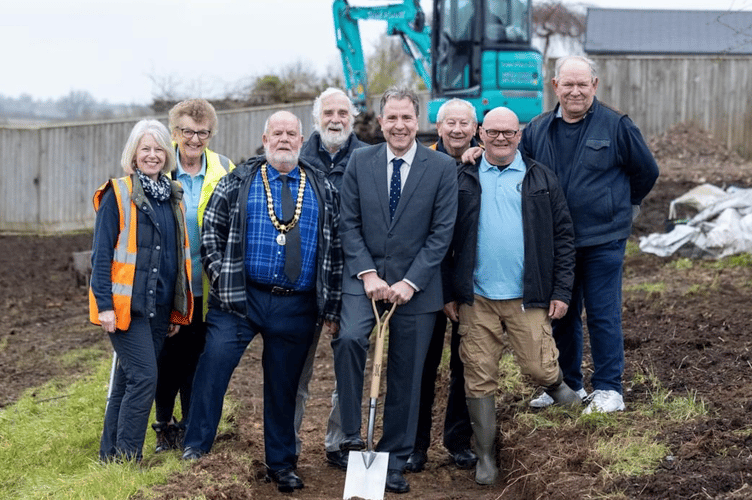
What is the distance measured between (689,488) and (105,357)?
610 centimetres

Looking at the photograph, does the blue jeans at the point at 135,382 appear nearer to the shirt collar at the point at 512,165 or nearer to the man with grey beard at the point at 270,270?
the man with grey beard at the point at 270,270

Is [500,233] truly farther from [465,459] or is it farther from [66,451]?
[66,451]

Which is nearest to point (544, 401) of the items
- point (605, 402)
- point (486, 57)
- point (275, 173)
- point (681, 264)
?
point (605, 402)

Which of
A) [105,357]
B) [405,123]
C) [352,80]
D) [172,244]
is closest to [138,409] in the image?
[172,244]

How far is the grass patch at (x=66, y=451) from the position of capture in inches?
197

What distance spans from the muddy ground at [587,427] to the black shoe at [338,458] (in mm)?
74

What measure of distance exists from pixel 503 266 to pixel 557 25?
38.9m

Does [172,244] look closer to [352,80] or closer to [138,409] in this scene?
[138,409]

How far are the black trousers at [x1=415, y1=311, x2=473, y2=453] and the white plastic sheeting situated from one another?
6.08 meters

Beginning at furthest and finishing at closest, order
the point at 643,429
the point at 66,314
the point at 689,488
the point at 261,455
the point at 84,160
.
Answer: the point at 84,160
the point at 66,314
the point at 261,455
the point at 643,429
the point at 689,488

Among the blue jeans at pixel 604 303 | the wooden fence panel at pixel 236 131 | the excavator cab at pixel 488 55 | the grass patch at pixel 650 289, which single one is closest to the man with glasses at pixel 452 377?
the blue jeans at pixel 604 303

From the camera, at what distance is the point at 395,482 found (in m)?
5.33

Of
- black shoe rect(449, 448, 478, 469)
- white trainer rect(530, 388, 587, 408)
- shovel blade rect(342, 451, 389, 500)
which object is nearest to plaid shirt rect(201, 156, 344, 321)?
shovel blade rect(342, 451, 389, 500)

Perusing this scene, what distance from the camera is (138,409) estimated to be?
530cm
